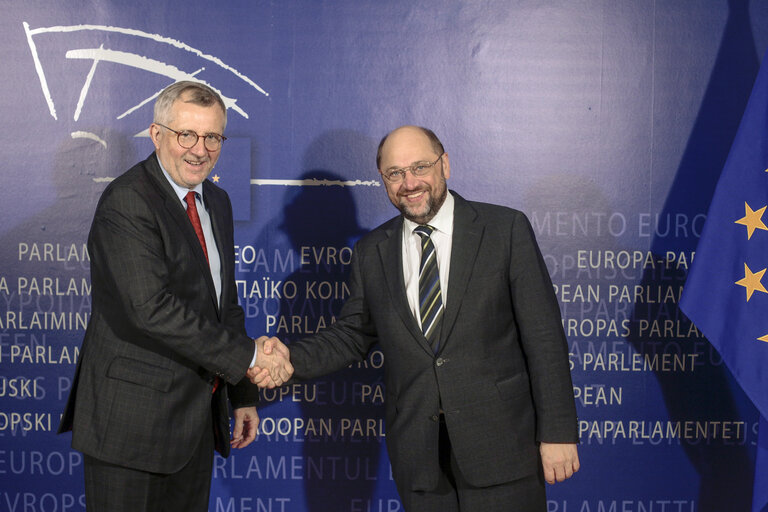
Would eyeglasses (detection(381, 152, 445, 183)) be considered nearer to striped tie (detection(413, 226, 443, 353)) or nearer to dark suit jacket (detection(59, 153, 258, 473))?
striped tie (detection(413, 226, 443, 353))

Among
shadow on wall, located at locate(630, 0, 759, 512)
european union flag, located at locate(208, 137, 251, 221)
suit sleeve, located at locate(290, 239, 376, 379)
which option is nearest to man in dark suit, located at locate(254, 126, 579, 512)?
suit sleeve, located at locate(290, 239, 376, 379)

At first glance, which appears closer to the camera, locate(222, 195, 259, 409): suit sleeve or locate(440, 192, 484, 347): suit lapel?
locate(440, 192, 484, 347): suit lapel

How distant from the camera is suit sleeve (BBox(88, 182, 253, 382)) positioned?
205 centimetres

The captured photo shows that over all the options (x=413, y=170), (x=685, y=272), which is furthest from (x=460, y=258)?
(x=685, y=272)

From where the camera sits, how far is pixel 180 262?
213 centimetres

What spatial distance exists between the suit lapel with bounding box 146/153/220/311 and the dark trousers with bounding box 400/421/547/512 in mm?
956

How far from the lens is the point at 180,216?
7.06 feet

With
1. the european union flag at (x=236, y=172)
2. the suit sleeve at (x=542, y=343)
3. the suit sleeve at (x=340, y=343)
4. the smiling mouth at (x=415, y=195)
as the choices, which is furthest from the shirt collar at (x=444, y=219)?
the european union flag at (x=236, y=172)

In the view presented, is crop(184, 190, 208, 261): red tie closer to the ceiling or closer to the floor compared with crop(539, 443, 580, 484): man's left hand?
closer to the ceiling

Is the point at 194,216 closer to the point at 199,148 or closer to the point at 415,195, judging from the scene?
the point at 199,148

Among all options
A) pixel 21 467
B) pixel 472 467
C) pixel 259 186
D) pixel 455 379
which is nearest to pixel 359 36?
pixel 259 186

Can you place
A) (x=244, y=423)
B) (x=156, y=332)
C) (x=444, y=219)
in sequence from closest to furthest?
1. (x=156, y=332)
2. (x=444, y=219)
3. (x=244, y=423)

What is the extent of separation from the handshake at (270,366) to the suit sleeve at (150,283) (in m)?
0.21

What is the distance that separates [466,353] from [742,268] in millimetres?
1389
